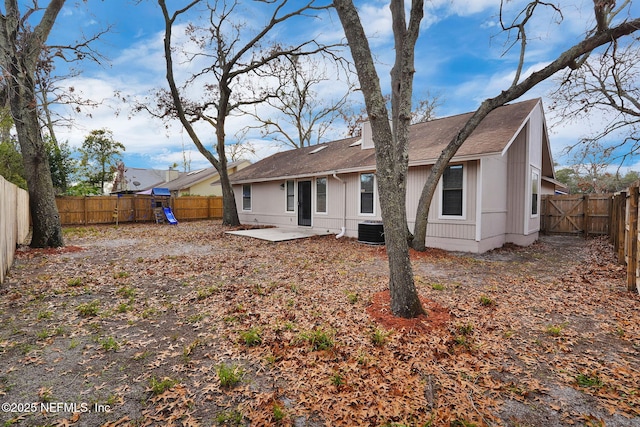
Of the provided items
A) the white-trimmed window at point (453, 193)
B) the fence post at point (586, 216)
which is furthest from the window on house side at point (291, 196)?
the fence post at point (586, 216)

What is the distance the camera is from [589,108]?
34.5 ft

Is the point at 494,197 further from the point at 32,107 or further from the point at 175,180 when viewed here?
the point at 175,180

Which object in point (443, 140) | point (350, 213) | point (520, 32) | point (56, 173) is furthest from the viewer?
point (56, 173)

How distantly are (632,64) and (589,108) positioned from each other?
5.27 ft

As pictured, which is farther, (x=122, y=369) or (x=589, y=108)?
(x=589, y=108)

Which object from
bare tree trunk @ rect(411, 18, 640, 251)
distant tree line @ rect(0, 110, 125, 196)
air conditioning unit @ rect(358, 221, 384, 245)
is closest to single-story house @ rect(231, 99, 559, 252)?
air conditioning unit @ rect(358, 221, 384, 245)

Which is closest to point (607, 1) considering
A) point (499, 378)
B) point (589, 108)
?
point (589, 108)

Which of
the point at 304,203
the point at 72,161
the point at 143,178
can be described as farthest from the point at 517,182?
the point at 143,178

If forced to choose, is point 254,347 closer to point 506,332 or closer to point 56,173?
point 506,332

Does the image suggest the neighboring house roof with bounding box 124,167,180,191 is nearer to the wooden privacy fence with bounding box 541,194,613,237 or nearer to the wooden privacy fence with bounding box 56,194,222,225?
the wooden privacy fence with bounding box 56,194,222,225

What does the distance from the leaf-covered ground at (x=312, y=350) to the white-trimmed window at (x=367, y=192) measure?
4.49 metres

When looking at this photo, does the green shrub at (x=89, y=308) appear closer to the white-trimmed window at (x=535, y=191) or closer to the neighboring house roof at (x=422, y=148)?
the neighboring house roof at (x=422, y=148)

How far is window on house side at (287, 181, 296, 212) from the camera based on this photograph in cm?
1316

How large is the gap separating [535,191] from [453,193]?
4.50 metres
